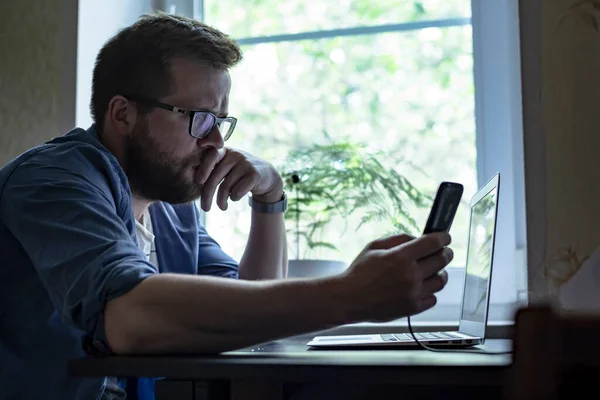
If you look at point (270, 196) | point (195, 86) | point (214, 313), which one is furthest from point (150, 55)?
point (214, 313)

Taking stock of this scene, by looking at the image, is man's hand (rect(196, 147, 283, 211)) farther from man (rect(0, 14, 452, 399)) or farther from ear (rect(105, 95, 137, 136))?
ear (rect(105, 95, 137, 136))

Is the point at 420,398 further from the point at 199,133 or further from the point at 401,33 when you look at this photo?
the point at 401,33

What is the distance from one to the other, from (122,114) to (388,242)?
2.59 feet

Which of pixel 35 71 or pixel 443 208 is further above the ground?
pixel 35 71

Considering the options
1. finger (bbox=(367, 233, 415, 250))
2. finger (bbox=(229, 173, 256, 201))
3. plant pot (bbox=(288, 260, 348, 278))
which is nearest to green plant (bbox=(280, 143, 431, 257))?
plant pot (bbox=(288, 260, 348, 278))

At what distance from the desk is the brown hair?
778 millimetres

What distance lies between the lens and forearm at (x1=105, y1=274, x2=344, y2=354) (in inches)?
33.9

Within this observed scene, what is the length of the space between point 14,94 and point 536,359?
6.13 ft

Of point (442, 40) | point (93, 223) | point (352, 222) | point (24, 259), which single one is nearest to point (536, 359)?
point (93, 223)

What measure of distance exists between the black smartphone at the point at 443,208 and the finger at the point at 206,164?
2.48ft

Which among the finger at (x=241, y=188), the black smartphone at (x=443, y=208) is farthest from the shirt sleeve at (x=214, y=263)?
the black smartphone at (x=443, y=208)

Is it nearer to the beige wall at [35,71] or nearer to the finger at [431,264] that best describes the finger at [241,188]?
the beige wall at [35,71]

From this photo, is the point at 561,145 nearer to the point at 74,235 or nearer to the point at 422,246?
the point at 422,246

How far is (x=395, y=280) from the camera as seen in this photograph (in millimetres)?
837
